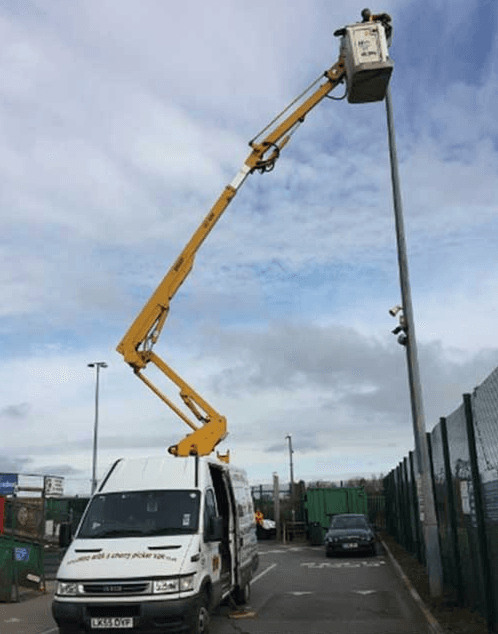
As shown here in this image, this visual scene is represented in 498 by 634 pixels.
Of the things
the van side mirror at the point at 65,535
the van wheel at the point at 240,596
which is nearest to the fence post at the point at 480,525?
the van wheel at the point at 240,596

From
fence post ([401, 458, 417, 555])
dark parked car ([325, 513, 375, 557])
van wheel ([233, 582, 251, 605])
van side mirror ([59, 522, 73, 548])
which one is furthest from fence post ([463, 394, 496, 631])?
dark parked car ([325, 513, 375, 557])

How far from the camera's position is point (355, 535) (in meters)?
23.0

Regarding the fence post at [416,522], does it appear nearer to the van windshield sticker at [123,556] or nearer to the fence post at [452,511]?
the fence post at [452,511]

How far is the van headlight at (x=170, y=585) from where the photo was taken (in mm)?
8320

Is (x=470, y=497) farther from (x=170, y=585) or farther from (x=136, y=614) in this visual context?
(x=136, y=614)

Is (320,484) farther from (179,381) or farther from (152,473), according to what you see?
(152,473)

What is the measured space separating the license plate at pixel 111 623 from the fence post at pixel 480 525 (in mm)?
4354

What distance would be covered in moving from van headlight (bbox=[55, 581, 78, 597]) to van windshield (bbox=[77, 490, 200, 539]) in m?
0.92

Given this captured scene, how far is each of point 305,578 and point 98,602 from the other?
32.4 ft

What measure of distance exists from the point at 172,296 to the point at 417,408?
6.55m

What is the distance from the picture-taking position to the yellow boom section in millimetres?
16516

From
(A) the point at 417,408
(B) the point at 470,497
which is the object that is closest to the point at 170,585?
(B) the point at 470,497

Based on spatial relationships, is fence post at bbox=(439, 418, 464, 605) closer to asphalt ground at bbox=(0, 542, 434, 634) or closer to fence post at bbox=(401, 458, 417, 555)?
Answer: asphalt ground at bbox=(0, 542, 434, 634)

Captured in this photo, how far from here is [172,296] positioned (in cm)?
1677
